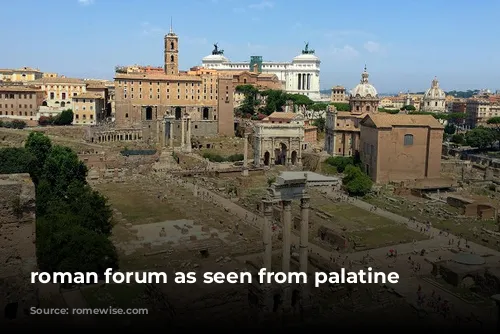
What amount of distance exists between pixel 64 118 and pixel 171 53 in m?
18.9

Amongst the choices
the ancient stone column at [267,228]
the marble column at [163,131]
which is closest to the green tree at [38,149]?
the marble column at [163,131]

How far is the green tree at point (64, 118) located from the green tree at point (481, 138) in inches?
2227

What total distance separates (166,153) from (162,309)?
134 feet

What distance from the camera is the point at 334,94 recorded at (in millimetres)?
114875

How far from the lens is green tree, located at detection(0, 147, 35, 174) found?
42438mm

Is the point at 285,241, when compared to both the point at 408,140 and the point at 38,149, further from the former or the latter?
the point at 408,140

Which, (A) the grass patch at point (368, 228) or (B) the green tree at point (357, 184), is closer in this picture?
(A) the grass patch at point (368, 228)

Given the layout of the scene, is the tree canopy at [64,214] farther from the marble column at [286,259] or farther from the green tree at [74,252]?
the marble column at [286,259]

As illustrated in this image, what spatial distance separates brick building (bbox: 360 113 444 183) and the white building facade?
209 ft

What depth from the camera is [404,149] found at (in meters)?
54.8

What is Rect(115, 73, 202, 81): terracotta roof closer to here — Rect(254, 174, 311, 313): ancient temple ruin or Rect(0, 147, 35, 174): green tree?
Rect(0, 147, 35, 174): green tree

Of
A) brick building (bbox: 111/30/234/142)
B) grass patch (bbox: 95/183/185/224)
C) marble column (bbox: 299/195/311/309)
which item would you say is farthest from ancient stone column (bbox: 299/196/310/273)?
brick building (bbox: 111/30/234/142)

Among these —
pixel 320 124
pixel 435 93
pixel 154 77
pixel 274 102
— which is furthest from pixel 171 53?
pixel 435 93

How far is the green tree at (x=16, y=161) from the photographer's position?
42.4 metres
